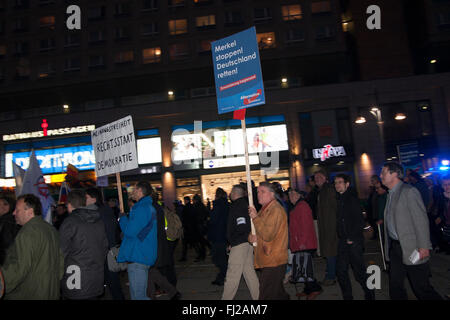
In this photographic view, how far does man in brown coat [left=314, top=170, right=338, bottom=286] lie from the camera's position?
637 centimetres

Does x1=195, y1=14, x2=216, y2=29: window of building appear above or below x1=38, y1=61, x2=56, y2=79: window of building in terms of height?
above

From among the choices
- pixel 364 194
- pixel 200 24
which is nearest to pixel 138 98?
pixel 200 24

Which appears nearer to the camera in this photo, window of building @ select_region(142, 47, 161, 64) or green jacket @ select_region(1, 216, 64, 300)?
green jacket @ select_region(1, 216, 64, 300)

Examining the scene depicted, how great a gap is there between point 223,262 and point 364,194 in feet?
70.9

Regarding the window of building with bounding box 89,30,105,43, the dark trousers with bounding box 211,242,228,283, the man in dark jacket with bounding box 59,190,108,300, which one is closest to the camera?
the man in dark jacket with bounding box 59,190,108,300

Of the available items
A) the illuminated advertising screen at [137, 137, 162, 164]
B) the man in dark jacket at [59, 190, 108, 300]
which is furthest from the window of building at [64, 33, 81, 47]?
the man in dark jacket at [59, 190, 108, 300]

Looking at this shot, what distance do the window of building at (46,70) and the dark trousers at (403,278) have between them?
33373 mm

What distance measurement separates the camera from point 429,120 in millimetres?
27406

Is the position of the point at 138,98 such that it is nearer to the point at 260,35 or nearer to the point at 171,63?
the point at 171,63

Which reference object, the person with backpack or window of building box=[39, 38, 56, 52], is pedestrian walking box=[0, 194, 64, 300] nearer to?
the person with backpack

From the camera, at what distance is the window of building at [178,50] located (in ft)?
97.8

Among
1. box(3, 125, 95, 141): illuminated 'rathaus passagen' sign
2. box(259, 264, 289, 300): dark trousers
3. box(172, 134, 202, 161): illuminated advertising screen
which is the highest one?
box(3, 125, 95, 141): illuminated 'rathaus passagen' sign

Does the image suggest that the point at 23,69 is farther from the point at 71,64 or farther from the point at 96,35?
the point at 96,35
